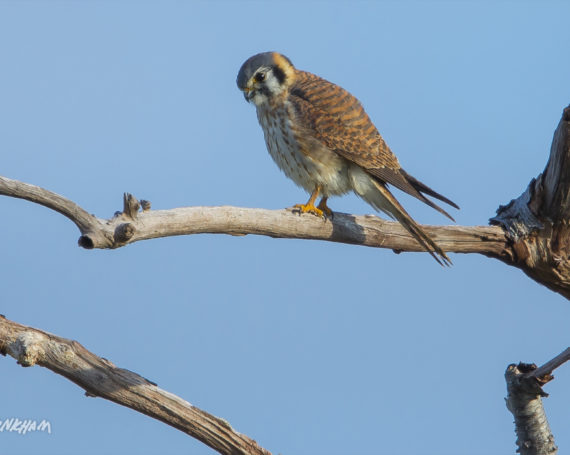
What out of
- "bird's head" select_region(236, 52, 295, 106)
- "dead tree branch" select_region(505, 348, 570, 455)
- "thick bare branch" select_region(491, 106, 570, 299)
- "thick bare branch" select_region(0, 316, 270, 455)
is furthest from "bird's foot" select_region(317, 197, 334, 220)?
"thick bare branch" select_region(0, 316, 270, 455)

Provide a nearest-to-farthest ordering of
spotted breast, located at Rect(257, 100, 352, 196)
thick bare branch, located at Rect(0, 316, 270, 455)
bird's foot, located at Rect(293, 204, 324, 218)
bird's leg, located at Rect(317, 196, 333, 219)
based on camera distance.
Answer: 1. thick bare branch, located at Rect(0, 316, 270, 455)
2. bird's foot, located at Rect(293, 204, 324, 218)
3. bird's leg, located at Rect(317, 196, 333, 219)
4. spotted breast, located at Rect(257, 100, 352, 196)

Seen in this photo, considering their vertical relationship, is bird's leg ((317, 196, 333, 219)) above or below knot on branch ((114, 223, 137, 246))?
above

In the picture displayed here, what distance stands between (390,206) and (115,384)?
5.43 ft

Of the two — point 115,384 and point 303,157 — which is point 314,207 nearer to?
point 303,157

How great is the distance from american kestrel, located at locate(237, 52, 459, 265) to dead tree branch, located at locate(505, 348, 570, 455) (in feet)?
2.83

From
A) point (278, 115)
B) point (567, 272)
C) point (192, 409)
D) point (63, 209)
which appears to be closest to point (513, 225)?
point (567, 272)

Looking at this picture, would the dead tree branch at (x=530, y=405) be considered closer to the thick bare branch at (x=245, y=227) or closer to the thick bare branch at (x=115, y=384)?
the thick bare branch at (x=245, y=227)

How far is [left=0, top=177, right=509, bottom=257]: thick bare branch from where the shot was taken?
2.47 meters

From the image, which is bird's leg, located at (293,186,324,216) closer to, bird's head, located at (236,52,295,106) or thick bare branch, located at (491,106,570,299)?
bird's head, located at (236,52,295,106)

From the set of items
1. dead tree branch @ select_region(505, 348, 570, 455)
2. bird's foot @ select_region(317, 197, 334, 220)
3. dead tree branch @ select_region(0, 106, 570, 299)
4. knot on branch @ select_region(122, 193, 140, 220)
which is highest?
bird's foot @ select_region(317, 197, 334, 220)

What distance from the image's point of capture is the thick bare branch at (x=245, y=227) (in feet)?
8.10

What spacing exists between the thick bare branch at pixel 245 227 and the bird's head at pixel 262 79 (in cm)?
84

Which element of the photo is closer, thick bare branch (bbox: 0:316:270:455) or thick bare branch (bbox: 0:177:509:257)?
thick bare branch (bbox: 0:177:509:257)

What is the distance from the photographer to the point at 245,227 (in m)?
3.15
